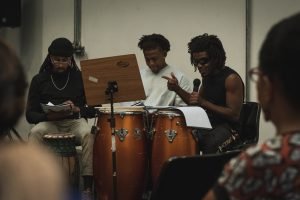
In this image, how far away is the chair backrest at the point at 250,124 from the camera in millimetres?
3949

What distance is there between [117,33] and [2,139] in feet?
14.6

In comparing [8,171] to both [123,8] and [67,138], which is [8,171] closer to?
[67,138]

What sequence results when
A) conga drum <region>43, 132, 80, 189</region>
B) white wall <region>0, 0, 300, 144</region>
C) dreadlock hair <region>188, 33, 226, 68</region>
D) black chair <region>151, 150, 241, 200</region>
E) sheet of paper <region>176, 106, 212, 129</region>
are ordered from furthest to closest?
1. white wall <region>0, 0, 300, 144</region>
2. conga drum <region>43, 132, 80, 189</region>
3. dreadlock hair <region>188, 33, 226, 68</region>
4. sheet of paper <region>176, 106, 212, 129</region>
5. black chair <region>151, 150, 241, 200</region>

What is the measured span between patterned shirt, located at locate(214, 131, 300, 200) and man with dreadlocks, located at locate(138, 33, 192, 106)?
340 cm

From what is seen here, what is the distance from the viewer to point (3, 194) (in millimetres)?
954

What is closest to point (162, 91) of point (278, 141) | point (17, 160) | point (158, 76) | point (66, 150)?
point (158, 76)

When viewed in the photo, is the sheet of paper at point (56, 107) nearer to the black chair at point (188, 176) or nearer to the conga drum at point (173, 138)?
the conga drum at point (173, 138)

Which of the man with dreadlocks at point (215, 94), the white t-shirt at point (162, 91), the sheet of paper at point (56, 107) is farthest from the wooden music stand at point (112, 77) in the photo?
the white t-shirt at point (162, 91)

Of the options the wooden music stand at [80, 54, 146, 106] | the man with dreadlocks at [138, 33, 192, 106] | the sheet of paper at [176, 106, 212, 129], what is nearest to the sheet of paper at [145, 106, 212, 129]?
the sheet of paper at [176, 106, 212, 129]

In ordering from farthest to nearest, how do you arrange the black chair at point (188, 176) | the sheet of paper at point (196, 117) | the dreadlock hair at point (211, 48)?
the dreadlock hair at point (211, 48) < the sheet of paper at point (196, 117) < the black chair at point (188, 176)

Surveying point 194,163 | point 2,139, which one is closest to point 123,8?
point 194,163

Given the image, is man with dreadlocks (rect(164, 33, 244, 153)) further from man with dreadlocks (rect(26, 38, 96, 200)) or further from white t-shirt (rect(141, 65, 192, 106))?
man with dreadlocks (rect(26, 38, 96, 200))

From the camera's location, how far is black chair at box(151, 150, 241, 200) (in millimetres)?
1506

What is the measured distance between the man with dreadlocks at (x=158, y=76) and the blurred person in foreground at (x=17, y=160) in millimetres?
3500
